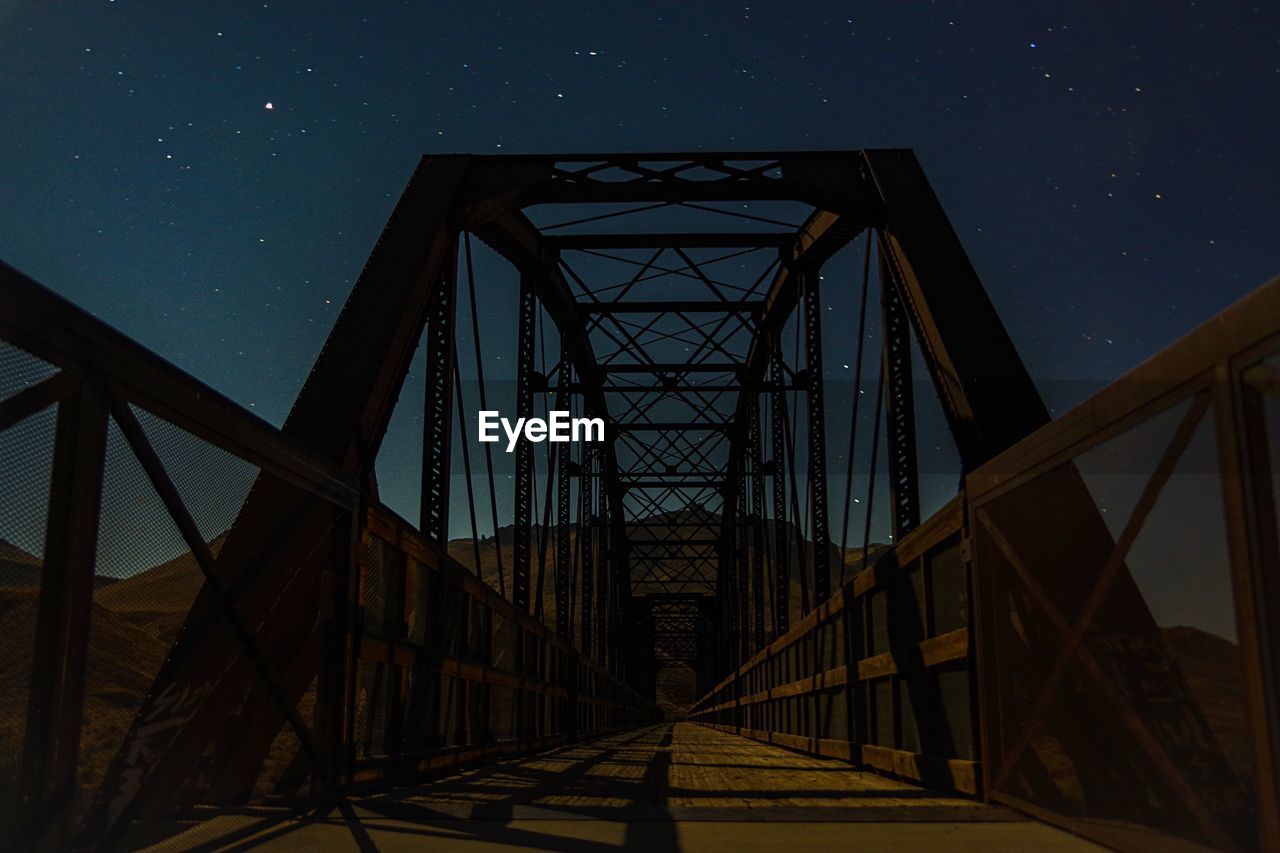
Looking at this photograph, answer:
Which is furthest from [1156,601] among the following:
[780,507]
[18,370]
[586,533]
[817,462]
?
[586,533]

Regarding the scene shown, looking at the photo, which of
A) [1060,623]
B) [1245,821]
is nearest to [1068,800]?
[1060,623]

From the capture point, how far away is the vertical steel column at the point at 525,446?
55.7 feet

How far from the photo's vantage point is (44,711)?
3236 mm

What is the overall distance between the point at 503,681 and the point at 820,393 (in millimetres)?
7226

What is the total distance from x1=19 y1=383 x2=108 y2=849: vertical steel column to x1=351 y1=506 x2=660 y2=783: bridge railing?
2.86 m

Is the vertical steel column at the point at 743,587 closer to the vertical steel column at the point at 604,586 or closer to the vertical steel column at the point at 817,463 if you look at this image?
the vertical steel column at the point at 604,586

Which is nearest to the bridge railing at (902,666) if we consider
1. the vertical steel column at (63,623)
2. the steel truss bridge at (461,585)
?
the steel truss bridge at (461,585)

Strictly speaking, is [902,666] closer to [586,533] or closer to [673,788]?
[673,788]

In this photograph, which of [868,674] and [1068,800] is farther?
[868,674]

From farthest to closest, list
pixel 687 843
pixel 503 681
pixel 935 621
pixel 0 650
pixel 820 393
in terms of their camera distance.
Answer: pixel 820 393 < pixel 503 681 < pixel 935 621 < pixel 687 843 < pixel 0 650

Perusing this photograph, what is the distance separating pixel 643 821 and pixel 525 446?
13.1 meters

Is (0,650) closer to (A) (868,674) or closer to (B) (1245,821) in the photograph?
(B) (1245,821)

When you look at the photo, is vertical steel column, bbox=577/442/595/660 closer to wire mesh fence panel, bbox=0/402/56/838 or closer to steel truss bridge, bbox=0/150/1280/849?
steel truss bridge, bbox=0/150/1280/849

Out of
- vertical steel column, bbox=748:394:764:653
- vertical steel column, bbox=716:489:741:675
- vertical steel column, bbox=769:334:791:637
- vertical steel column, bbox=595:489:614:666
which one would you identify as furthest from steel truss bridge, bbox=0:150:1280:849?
Result: vertical steel column, bbox=716:489:741:675
